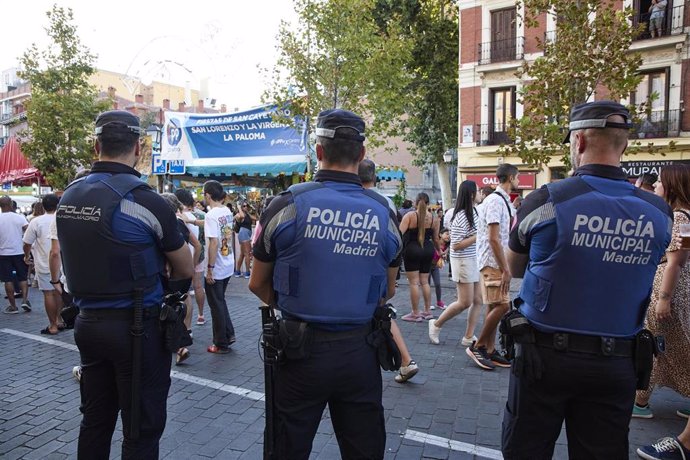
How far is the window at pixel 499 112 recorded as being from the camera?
22.1 m

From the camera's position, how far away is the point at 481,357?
17.2 ft

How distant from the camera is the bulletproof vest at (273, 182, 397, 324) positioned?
2242 millimetres

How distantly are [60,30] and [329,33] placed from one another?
10119 mm

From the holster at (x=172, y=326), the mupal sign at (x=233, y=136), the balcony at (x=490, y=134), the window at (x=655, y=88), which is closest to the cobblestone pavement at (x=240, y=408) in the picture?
the holster at (x=172, y=326)

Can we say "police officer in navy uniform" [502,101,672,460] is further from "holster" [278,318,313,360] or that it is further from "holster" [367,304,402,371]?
"holster" [278,318,313,360]

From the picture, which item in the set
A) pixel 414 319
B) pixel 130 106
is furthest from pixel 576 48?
pixel 130 106

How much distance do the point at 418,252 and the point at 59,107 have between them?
574 inches

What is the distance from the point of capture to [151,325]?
8.77ft

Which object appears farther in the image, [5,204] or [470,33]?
[470,33]

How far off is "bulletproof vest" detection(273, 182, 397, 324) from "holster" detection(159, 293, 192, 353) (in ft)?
2.51

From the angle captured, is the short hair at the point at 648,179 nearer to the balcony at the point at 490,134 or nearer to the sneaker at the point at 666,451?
the sneaker at the point at 666,451

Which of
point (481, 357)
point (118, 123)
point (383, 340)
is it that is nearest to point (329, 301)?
point (383, 340)

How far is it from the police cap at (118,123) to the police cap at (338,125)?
1130 mm

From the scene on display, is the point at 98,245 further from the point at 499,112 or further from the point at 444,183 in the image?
the point at 444,183
